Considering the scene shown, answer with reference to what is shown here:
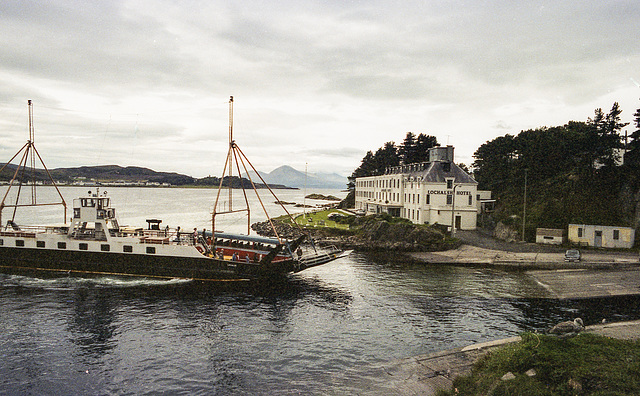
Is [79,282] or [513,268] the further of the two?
[513,268]

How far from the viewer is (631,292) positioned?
37.0 meters

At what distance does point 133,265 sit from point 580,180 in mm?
67961

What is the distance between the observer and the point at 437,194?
72500 mm

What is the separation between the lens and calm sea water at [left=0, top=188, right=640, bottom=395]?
21.6 m

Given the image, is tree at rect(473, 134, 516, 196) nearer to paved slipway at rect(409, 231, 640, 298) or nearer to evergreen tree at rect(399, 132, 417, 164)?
evergreen tree at rect(399, 132, 417, 164)

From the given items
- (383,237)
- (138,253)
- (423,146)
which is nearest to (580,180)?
(383,237)

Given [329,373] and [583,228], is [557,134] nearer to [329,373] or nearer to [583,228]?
[583,228]

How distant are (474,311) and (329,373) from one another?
16.6m

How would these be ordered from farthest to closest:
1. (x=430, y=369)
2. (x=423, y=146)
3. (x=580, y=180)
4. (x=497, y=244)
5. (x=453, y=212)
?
(x=423, y=146)
(x=453, y=212)
(x=580, y=180)
(x=497, y=244)
(x=430, y=369)

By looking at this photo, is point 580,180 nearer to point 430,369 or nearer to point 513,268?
point 513,268

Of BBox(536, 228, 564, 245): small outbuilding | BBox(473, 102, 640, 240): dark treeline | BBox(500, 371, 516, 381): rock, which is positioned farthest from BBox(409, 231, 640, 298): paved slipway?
BBox(500, 371, 516, 381): rock

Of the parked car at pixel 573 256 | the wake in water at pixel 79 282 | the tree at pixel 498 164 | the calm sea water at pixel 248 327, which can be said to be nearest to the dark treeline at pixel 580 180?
the tree at pixel 498 164

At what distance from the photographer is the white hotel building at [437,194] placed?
72.1 m

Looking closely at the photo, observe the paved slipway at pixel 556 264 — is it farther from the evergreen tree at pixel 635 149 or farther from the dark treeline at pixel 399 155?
the dark treeline at pixel 399 155
